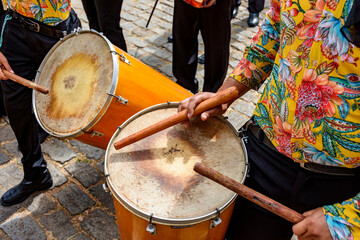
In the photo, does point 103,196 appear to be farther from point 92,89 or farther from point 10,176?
point 92,89

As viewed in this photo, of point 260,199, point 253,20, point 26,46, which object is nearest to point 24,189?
point 26,46

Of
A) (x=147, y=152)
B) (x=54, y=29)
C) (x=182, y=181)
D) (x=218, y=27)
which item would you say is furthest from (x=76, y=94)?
(x=218, y=27)

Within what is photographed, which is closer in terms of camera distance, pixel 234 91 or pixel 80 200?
pixel 234 91

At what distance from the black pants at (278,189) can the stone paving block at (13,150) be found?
2225 mm

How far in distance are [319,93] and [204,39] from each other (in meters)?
2.38

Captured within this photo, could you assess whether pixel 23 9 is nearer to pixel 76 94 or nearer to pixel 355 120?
pixel 76 94

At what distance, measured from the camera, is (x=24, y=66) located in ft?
8.40

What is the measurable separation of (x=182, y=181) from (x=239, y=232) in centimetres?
42

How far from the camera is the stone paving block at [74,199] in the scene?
280 centimetres

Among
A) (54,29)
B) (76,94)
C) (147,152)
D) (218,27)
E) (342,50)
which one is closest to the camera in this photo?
(342,50)

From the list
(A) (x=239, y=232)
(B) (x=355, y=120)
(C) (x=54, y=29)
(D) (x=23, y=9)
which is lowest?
(A) (x=239, y=232)

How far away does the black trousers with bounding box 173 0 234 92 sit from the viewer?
10.8 ft

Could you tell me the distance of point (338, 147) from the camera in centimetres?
126

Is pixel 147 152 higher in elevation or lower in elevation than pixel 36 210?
higher
